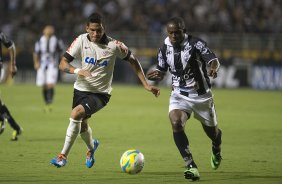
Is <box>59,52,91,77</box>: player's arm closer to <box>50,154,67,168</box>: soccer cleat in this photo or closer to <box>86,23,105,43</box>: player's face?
<box>86,23,105,43</box>: player's face

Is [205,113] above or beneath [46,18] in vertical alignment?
above

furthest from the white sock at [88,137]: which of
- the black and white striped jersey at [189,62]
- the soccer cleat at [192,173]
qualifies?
the soccer cleat at [192,173]

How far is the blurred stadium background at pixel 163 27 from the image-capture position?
27.9 meters

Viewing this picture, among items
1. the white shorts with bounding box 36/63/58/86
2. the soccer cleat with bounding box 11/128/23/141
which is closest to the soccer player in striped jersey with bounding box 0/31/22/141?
the soccer cleat with bounding box 11/128/23/141

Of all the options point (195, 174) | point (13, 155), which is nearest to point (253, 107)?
Answer: point (13, 155)

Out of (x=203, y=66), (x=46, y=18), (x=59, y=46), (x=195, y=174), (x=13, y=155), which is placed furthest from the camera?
(x=46, y=18)

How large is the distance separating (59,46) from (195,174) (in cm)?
1222

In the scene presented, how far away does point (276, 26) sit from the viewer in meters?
27.2

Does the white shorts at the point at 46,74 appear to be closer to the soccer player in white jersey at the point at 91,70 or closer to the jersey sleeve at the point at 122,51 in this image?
the soccer player in white jersey at the point at 91,70

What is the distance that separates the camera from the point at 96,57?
32.7 ft

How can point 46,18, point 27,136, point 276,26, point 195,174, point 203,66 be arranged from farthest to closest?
point 46,18, point 276,26, point 27,136, point 203,66, point 195,174

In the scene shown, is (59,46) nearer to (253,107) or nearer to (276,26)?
(253,107)

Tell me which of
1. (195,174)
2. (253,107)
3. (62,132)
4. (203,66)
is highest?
(203,66)

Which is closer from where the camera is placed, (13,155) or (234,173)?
(234,173)
